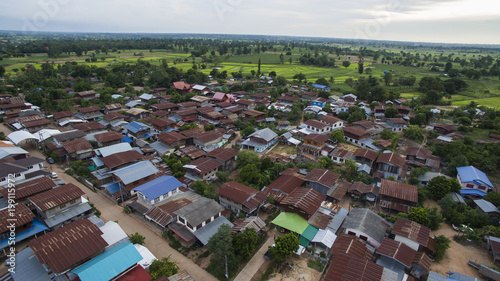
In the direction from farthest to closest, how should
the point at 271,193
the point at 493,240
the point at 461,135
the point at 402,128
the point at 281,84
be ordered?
the point at 281,84, the point at 402,128, the point at 461,135, the point at 271,193, the point at 493,240

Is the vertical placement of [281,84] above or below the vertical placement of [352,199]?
above

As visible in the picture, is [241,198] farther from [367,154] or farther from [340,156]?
[367,154]

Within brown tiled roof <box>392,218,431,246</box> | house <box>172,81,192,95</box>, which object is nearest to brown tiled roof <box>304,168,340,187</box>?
brown tiled roof <box>392,218,431,246</box>

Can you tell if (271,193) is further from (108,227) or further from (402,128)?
(402,128)

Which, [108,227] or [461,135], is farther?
Answer: [461,135]

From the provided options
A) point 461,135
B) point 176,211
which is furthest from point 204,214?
point 461,135

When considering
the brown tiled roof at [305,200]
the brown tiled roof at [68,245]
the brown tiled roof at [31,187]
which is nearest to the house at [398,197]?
the brown tiled roof at [305,200]
